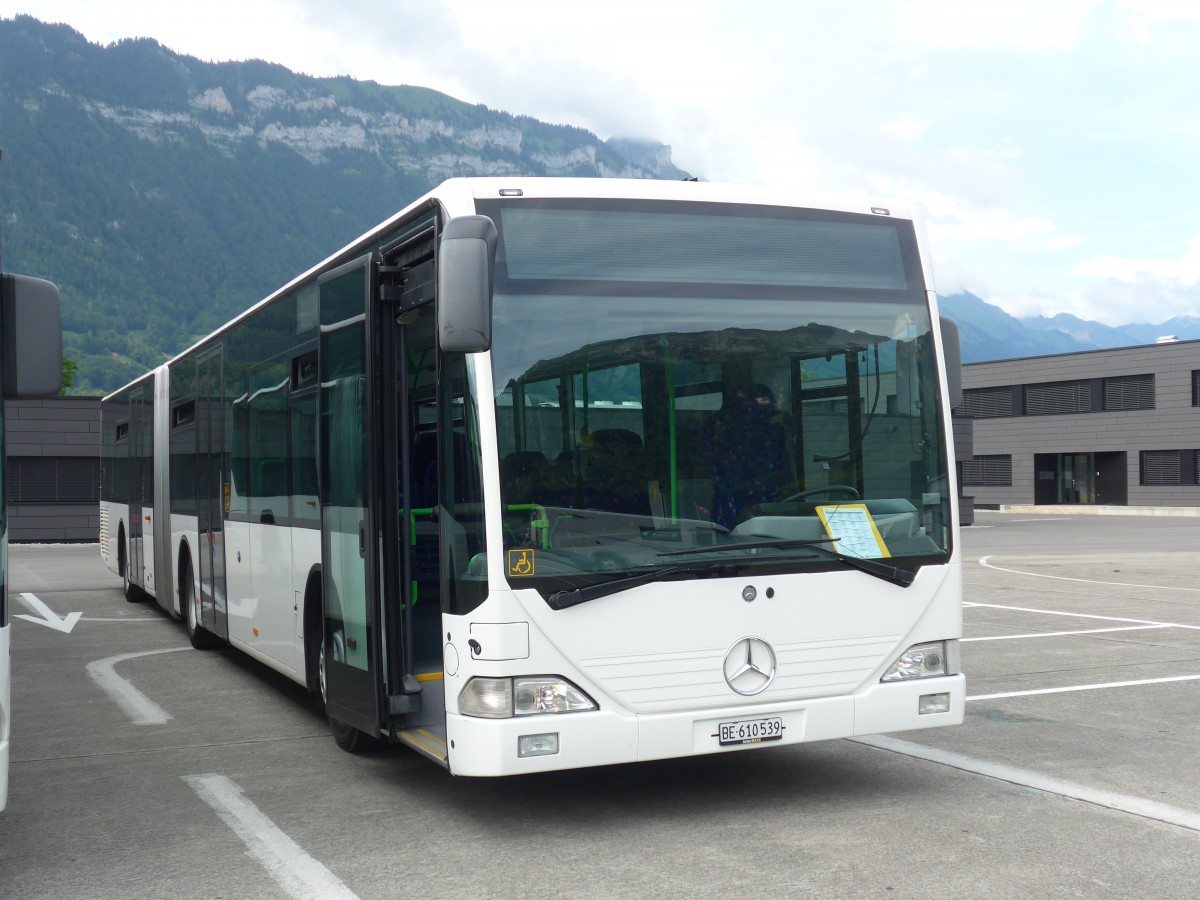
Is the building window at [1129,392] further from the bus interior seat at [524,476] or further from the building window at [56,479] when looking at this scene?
the bus interior seat at [524,476]

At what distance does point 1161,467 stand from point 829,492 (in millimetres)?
61263

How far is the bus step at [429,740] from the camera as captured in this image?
5914 mm

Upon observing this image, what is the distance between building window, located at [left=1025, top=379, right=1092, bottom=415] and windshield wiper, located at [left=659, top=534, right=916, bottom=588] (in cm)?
6267

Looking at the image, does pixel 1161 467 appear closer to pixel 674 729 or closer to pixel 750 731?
pixel 750 731

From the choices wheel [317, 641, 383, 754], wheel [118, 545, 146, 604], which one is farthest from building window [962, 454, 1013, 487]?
wheel [317, 641, 383, 754]

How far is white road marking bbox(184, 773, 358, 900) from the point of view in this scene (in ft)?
16.7

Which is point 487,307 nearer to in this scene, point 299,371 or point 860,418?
Result: point 860,418

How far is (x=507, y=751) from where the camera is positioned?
18.1 ft

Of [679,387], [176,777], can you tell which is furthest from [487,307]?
[176,777]

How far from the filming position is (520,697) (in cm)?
557

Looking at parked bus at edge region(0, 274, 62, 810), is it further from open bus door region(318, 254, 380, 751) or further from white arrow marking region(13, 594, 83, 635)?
white arrow marking region(13, 594, 83, 635)

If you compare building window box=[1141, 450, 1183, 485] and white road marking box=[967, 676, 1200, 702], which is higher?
building window box=[1141, 450, 1183, 485]

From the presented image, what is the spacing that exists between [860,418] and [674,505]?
1083 millimetres

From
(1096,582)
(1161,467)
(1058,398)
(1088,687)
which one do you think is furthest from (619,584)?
(1058,398)
